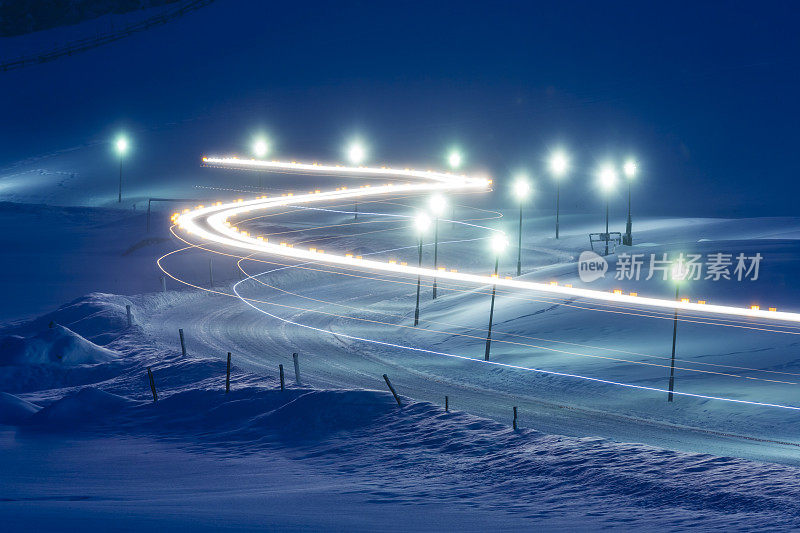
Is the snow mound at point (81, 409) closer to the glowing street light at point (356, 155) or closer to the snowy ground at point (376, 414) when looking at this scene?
the snowy ground at point (376, 414)

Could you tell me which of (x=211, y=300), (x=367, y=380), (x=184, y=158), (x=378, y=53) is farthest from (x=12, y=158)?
(x=367, y=380)

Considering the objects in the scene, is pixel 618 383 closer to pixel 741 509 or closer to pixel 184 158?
pixel 741 509

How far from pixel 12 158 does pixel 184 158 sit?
2242 centimetres

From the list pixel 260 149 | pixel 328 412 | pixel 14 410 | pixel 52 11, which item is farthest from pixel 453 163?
pixel 52 11

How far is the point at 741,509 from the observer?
14.1 meters

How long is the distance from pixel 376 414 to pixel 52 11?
14359 centimetres

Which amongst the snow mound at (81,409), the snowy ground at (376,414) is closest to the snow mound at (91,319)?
the snowy ground at (376,414)

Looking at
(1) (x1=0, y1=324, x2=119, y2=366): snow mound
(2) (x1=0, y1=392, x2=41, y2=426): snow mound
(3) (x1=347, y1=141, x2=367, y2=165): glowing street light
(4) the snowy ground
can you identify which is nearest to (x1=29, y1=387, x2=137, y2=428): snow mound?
(4) the snowy ground

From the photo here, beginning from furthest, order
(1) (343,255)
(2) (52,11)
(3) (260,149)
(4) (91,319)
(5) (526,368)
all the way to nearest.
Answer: (2) (52,11)
(3) (260,149)
(1) (343,255)
(4) (91,319)
(5) (526,368)

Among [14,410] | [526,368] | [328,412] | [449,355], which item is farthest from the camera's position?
[449,355]

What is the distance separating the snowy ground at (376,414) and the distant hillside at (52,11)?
108 meters

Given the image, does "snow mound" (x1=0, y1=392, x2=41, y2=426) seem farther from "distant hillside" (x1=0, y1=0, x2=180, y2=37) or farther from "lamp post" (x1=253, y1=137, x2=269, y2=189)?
"distant hillside" (x1=0, y1=0, x2=180, y2=37)

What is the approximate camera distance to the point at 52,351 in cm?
2888

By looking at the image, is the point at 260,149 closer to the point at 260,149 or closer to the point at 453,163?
the point at 260,149
